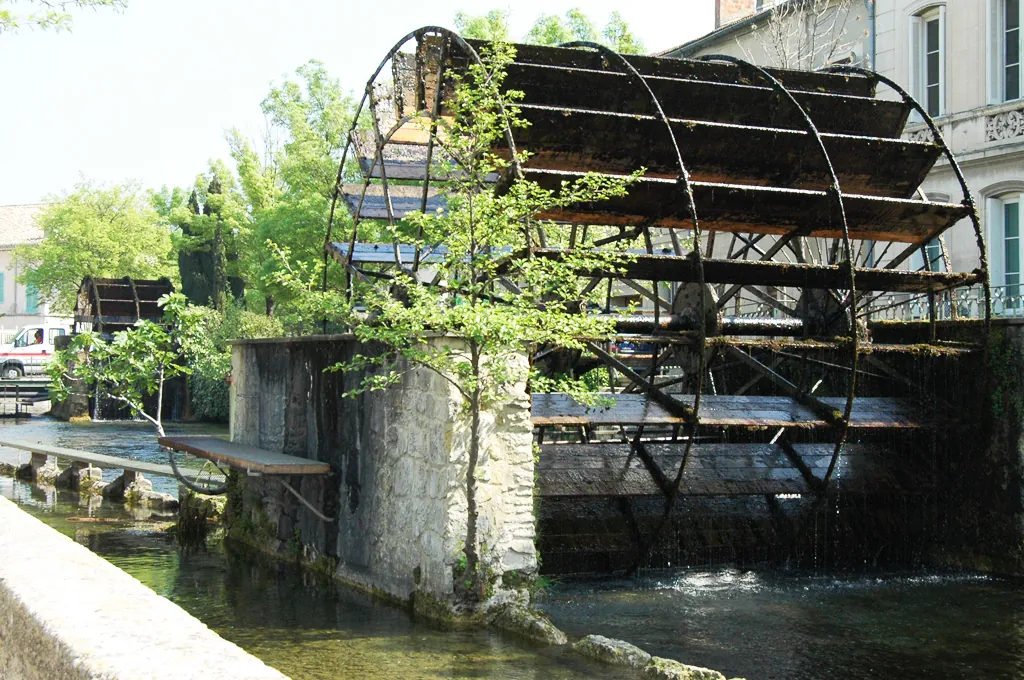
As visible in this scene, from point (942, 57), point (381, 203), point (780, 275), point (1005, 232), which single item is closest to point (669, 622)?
point (780, 275)

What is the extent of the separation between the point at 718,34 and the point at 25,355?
25.8 m

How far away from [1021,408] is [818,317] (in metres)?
2.37

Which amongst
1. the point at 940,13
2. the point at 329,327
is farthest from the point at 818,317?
the point at 329,327

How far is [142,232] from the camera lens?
40219 mm

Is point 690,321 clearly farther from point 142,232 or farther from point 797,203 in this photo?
point 142,232

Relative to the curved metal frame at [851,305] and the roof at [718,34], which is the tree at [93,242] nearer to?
the roof at [718,34]

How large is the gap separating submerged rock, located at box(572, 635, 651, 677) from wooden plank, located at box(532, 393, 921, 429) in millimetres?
2217

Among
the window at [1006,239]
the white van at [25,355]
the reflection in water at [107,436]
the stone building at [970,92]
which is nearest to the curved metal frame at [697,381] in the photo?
the reflection in water at [107,436]

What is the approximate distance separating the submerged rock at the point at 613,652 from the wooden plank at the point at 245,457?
2807 millimetres

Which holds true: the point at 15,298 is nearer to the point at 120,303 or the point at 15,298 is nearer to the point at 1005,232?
the point at 120,303

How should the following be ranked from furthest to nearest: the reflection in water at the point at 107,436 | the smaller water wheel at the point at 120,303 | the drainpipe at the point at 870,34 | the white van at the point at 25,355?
the white van at the point at 25,355 < the smaller water wheel at the point at 120,303 < the reflection in water at the point at 107,436 < the drainpipe at the point at 870,34

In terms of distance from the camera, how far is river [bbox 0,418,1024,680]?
22.3ft

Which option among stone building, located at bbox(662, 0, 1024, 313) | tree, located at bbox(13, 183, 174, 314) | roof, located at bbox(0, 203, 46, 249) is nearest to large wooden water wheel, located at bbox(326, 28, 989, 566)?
stone building, located at bbox(662, 0, 1024, 313)

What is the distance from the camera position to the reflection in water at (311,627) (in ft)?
21.5
